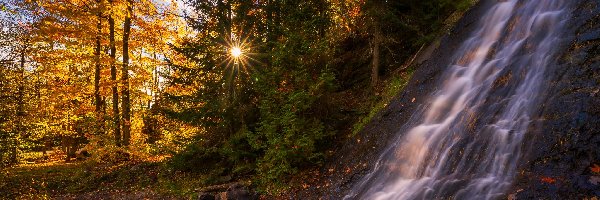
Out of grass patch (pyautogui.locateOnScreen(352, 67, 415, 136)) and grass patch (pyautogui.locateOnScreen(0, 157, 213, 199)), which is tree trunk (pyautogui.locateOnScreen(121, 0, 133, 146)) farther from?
grass patch (pyautogui.locateOnScreen(352, 67, 415, 136))

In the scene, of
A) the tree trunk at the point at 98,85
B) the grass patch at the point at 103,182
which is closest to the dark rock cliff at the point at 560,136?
the grass patch at the point at 103,182

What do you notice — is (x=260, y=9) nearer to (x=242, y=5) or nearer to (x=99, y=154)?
(x=242, y=5)

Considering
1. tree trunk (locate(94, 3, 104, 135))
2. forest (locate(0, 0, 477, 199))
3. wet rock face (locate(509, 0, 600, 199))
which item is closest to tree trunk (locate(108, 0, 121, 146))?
forest (locate(0, 0, 477, 199))

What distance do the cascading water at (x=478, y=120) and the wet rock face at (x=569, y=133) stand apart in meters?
0.28

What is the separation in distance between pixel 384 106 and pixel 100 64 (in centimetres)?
1346

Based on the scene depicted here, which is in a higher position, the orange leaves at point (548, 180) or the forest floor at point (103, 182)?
the orange leaves at point (548, 180)

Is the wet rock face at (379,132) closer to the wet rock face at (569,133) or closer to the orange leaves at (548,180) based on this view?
the wet rock face at (569,133)

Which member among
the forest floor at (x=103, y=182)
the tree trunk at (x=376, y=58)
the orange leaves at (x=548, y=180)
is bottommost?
the forest floor at (x=103, y=182)

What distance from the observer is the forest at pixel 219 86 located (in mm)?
10938

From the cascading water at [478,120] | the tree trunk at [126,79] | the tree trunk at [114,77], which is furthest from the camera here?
the tree trunk at [126,79]

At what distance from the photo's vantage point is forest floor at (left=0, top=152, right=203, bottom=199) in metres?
12.1

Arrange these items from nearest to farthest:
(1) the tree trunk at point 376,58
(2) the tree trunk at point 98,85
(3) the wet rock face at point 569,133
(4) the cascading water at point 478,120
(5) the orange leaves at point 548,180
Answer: (3) the wet rock face at point 569,133
(5) the orange leaves at point 548,180
(4) the cascading water at point 478,120
(1) the tree trunk at point 376,58
(2) the tree trunk at point 98,85

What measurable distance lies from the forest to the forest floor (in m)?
0.06

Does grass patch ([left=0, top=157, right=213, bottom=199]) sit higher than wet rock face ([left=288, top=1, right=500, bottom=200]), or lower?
lower
